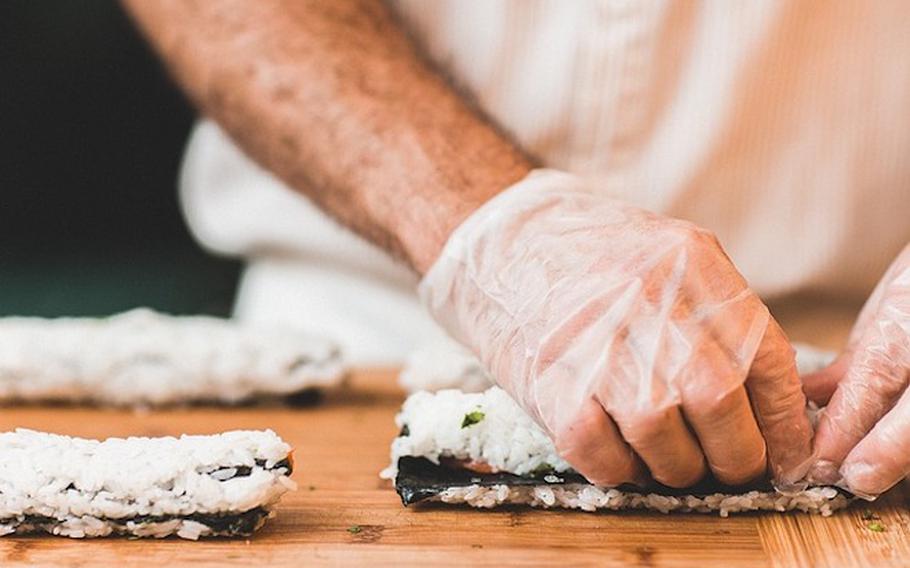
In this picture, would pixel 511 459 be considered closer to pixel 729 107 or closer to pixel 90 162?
pixel 729 107

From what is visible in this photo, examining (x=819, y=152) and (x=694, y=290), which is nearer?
(x=694, y=290)

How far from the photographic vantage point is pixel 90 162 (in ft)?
8.46

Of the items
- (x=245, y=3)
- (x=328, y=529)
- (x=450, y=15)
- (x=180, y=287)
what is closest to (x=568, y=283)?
(x=328, y=529)

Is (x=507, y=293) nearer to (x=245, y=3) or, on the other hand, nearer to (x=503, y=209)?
(x=503, y=209)

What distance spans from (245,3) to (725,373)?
1.06 m

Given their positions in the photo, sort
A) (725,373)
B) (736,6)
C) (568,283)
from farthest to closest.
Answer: (736,6) → (568,283) → (725,373)

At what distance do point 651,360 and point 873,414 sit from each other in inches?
10.5

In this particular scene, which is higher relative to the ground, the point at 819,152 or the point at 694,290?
the point at 819,152

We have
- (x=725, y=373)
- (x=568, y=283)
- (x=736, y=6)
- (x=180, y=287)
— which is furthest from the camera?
(x=180, y=287)

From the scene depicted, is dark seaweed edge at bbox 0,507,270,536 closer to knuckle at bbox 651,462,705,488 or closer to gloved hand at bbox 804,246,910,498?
knuckle at bbox 651,462,705,488

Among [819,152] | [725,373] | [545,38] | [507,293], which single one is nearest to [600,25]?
[545,38]

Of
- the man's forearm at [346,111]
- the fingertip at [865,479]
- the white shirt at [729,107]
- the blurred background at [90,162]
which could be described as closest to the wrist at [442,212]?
the man's forearm at [346,111]

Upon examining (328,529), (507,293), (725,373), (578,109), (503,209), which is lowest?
(328,529)

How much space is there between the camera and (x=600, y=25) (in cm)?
173
